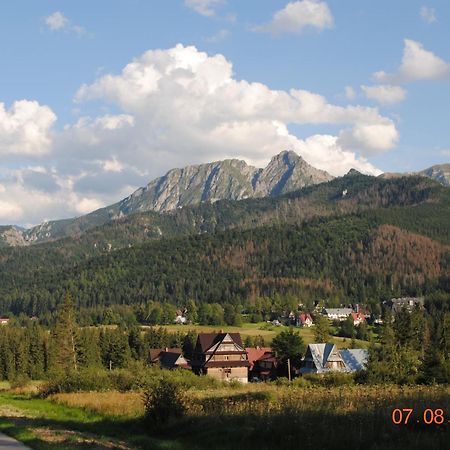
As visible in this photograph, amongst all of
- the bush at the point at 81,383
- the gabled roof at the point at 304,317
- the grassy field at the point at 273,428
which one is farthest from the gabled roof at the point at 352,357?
the gabled roof at the point at 304,317

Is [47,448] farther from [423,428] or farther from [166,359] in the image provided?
[166,359]

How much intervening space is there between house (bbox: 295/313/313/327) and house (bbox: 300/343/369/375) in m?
94.3

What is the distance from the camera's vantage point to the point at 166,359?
91.9 metres

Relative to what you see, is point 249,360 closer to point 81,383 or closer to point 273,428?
point 81,383

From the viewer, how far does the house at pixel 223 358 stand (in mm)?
85500

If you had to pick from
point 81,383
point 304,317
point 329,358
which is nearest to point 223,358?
point 329,358

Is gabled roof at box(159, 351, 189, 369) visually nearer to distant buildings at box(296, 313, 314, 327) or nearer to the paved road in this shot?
the paved road

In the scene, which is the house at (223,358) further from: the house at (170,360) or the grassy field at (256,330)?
the grassy field at (256,330)

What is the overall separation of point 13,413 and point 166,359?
6375 cm

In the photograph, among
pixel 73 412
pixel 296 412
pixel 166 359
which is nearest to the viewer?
pixel 296 412

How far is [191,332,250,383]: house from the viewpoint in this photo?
85.5m

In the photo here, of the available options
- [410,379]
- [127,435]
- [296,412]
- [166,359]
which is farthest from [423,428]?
[166,359]
